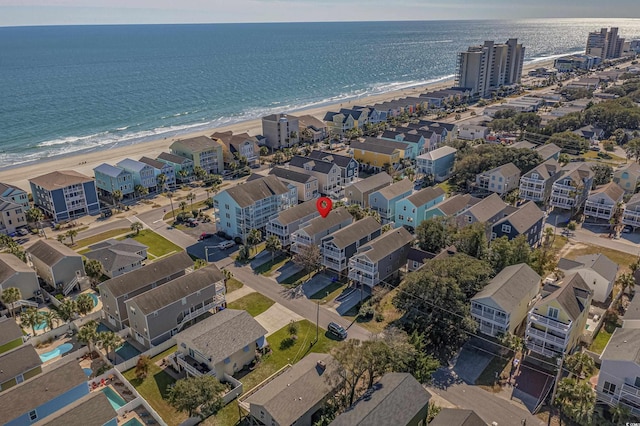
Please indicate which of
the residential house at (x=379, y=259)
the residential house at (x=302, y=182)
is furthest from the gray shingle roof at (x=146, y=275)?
the residential house at (x=302, y=182)

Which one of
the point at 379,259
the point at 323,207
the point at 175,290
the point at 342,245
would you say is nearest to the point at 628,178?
the point at 323,207

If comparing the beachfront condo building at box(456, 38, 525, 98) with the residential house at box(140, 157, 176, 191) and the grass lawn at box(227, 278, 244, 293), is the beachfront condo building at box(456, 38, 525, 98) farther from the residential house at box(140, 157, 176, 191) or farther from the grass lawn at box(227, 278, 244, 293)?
the grass lawn at box(227, 278, 244, 293)

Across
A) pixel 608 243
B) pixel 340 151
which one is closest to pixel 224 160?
pixel 340 151

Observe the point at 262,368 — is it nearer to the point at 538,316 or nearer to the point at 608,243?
Answer: the point at 538,316

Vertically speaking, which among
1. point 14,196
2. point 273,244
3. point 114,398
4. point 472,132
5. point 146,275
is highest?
point 14,196

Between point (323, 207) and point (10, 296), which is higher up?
point (323, 207)

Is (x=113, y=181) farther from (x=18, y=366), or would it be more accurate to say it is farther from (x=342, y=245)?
(x=18, y=366)
